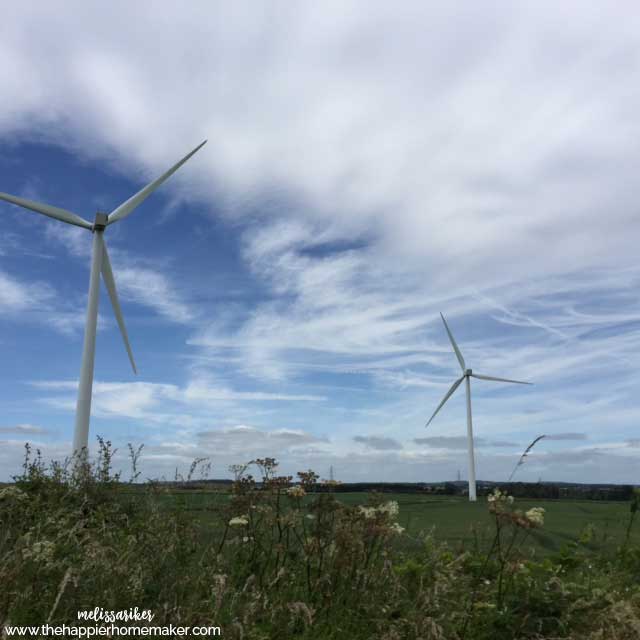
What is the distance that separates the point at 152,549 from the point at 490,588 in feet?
11.6

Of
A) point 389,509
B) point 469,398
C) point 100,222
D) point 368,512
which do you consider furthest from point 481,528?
point 469,398

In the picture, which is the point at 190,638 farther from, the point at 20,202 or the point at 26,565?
the point at 20,202

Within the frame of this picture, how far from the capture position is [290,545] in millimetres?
7316

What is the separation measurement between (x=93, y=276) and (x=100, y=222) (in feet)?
9.80

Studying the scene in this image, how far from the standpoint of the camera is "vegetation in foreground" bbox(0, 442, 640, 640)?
5430 millimetres

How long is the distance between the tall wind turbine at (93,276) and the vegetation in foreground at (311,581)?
1242 centimetres

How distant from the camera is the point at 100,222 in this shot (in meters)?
24.2

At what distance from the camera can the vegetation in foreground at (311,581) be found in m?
5.43

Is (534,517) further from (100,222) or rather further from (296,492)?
(100,222)

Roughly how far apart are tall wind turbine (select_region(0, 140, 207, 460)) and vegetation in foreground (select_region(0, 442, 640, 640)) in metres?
12.4

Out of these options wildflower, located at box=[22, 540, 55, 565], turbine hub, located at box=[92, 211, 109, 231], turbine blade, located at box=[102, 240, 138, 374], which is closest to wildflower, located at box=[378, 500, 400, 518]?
wildflower, located at box=[22, 540, 55, 565]

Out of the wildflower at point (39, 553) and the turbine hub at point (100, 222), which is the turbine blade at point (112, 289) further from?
the wildflower at point (39, 553)

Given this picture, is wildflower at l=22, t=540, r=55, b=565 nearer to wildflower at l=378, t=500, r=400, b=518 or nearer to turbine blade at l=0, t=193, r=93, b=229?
wildflower at l=378, t=500, r=400, b=518

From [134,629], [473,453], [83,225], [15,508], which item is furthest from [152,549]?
Result: [473,453]
